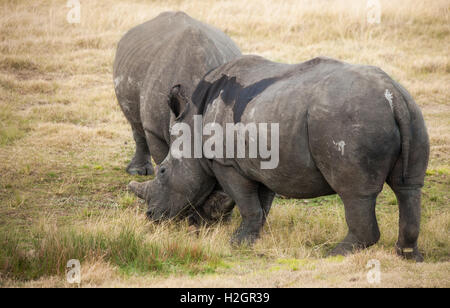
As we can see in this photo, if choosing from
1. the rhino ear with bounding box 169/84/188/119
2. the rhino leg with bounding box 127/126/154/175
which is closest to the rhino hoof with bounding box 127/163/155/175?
the rhino leg with bounding box 127/126/154/175

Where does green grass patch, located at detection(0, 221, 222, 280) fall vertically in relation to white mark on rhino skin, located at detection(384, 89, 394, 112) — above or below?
below

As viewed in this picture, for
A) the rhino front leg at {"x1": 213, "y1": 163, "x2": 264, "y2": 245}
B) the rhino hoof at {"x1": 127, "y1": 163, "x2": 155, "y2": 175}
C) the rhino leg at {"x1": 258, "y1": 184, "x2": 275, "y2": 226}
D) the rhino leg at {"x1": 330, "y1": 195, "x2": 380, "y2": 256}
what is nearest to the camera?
the rhino leg at {"x1": 330, "y1": 195, "x2": 380, "y2": 256}

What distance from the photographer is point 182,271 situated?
543 centimetres

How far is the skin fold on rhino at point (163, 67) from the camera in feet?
23.8

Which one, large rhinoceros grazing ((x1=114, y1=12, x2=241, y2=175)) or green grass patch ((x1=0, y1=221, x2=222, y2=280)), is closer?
green grass patch ((x1=0, y1=221, x2=222, y2=280))

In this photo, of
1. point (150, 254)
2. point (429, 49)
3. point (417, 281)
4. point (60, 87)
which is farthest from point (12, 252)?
point (429, 49)

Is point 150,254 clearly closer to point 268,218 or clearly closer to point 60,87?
point 268,218

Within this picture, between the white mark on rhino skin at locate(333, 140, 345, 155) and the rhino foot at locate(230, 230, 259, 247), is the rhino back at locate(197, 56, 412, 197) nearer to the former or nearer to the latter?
the white mark on rhino skin at locate(333, 140, 345, 155)

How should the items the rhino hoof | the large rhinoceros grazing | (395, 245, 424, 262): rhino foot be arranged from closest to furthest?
1. (395, 245, 424, 262): rhino foot
2. the large rhinoceros grazing
3. the rhino hoof

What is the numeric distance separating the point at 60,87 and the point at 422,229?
919cm

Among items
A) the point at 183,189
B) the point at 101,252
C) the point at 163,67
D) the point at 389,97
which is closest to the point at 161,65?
the point at 163,67

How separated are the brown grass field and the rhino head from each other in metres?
0.21

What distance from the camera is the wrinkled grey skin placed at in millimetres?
5277

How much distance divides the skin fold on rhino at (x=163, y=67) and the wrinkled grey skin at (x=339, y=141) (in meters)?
0.82
